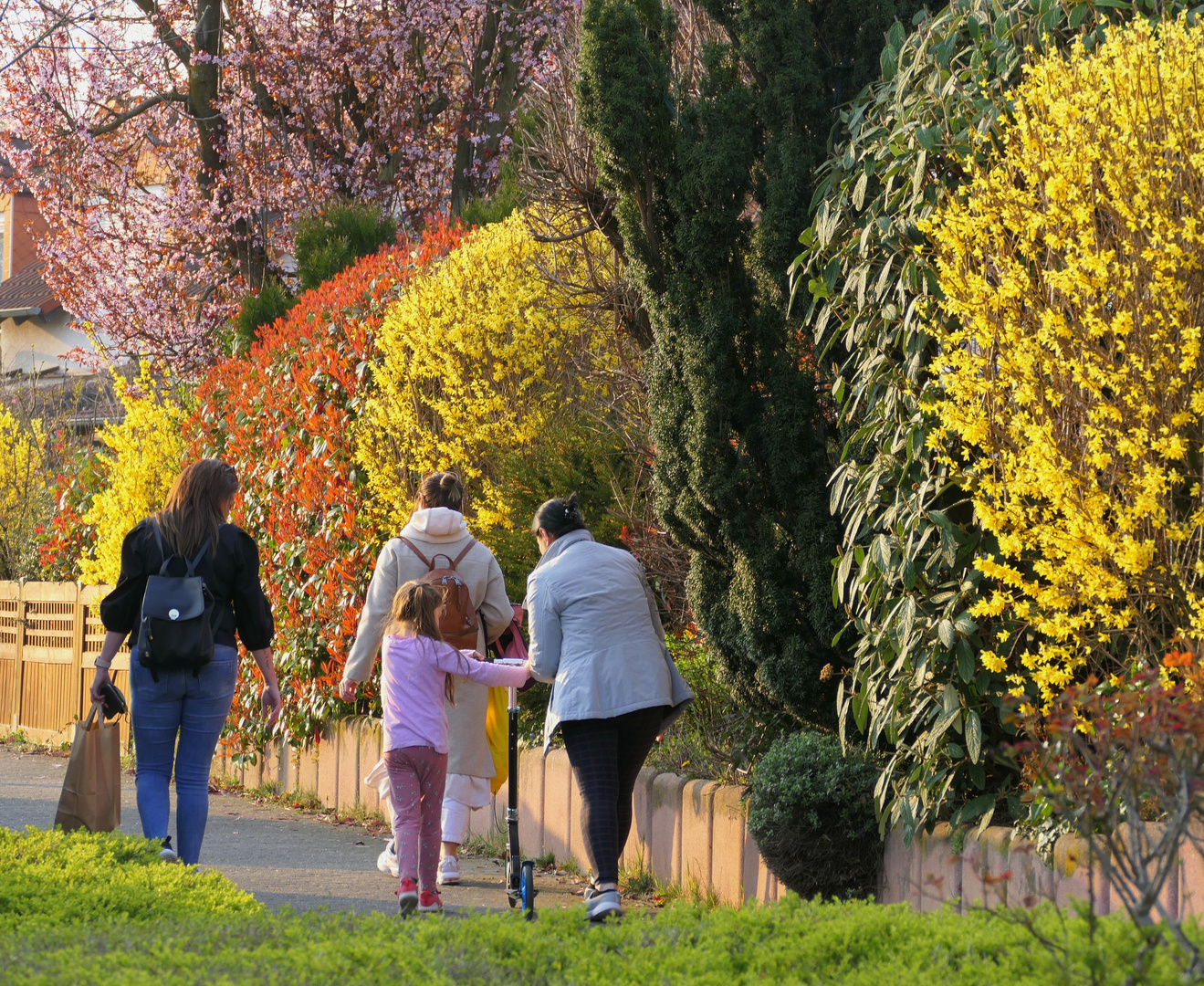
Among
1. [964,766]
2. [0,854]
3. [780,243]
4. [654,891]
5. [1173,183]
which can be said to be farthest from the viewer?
[654,891]

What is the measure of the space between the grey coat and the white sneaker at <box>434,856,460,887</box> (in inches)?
61.1

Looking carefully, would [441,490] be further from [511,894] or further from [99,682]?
[511,894]

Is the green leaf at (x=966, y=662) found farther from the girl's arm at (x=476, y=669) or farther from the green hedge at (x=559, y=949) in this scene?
the girl's arm at (x=476, y=669)

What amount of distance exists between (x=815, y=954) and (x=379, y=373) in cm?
579

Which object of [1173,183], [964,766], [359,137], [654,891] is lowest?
[654,891]

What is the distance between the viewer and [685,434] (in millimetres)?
5992

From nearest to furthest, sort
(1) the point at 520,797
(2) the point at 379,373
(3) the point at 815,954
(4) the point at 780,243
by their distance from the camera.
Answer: (3) the point at 815,954 → (4) the point at 780,243 → (1) the point at 520,797 → (2) the point at 379,373

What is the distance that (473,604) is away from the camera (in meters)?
6.37

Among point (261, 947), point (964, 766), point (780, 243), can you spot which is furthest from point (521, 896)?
point (780, 243)

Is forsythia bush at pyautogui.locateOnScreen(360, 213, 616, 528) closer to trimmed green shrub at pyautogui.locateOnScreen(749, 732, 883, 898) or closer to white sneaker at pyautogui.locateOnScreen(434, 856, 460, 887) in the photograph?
white sneaker at pyautogui.locateOnScreen(434, 856, 460, 887)

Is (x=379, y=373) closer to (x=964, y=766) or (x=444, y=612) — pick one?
(x=444, y=612)

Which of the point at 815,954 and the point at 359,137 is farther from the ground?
the point at 359,137

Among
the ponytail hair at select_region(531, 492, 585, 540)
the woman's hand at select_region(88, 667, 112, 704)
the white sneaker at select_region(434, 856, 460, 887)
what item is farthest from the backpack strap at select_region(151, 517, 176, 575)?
the white sneaker at select_region(434, 856, 460, 887)

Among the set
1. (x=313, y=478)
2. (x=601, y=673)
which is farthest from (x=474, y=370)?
(x=601, y=673)
